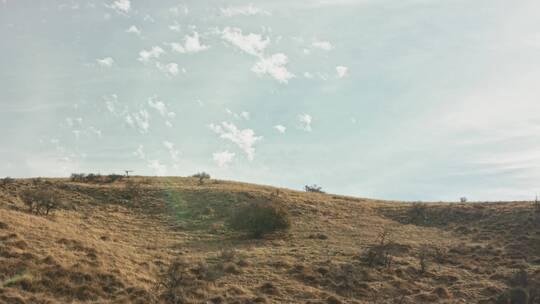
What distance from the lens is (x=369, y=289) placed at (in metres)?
28.9

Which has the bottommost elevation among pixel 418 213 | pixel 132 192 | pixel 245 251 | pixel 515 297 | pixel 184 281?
pixel 184 281

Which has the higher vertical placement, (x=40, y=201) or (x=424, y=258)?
(x=40, y=201)

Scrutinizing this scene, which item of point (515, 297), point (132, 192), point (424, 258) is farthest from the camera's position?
point (132, 192)

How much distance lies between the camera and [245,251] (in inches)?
1374

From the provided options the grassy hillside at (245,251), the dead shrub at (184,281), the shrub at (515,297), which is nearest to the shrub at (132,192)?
the grassy hillside at (245,251)

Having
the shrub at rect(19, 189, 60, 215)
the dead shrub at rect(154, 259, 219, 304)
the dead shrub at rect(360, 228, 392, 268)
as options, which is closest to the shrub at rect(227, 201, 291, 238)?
the dead shrub at rect(360, 228, 392, 268)

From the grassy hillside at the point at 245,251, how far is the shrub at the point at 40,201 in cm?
67

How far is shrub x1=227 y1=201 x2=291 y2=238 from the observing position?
135ft

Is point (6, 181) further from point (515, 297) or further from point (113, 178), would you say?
point (515, 297)

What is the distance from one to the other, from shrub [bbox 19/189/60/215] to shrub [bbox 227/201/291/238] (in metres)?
16.2

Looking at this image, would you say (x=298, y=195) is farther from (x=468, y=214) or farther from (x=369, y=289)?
(x=369, y=289)

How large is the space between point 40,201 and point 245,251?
19056 mm

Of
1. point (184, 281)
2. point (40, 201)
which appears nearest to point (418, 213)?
point (184, 281)

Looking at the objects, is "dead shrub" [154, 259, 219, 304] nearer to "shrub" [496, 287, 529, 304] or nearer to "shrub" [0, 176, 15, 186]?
"shrub" [496, 287, 529, 304]
